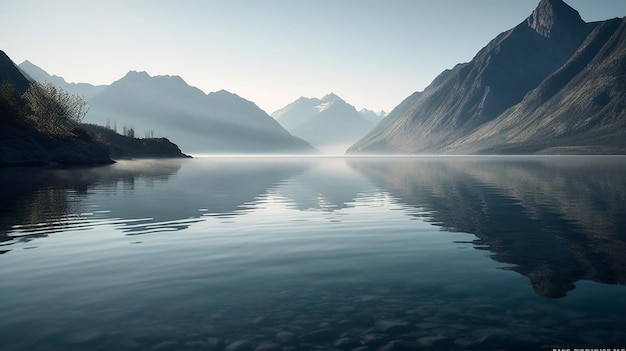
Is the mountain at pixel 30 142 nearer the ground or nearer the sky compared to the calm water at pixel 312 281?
nearer the sky

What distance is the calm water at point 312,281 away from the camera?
1120 cm

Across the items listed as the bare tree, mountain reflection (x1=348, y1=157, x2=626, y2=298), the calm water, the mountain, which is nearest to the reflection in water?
mountain reflection (x1=348, y1=157, x2=626, y2=298)

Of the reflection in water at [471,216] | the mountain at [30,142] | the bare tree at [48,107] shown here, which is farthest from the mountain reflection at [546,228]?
the bare tree at [48,107]

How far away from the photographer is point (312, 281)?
16312 millimetres

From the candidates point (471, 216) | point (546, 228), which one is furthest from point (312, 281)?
point (471, 216)

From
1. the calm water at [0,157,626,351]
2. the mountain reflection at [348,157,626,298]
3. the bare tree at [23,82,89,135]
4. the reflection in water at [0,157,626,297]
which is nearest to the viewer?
the calm water at [0,157,626,351]

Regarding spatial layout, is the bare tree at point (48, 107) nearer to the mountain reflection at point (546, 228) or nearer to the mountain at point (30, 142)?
the mountain at point (30, 142)

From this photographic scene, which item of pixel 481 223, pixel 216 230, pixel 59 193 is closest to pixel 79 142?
pixel 59 193

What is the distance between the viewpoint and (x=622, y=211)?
34531 millimetres

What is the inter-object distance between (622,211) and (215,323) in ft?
120

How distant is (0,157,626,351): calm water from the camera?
36.7 feet

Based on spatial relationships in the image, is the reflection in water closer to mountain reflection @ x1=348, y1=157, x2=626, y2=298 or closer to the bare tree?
mountain reflection @ x1=348, y1=157, x2=626, y2=298

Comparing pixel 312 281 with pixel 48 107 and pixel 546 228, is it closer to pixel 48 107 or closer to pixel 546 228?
pixel 546 228

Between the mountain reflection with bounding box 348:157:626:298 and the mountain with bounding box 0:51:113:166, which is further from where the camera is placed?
the mountain with bounding box 0:51:113:166
